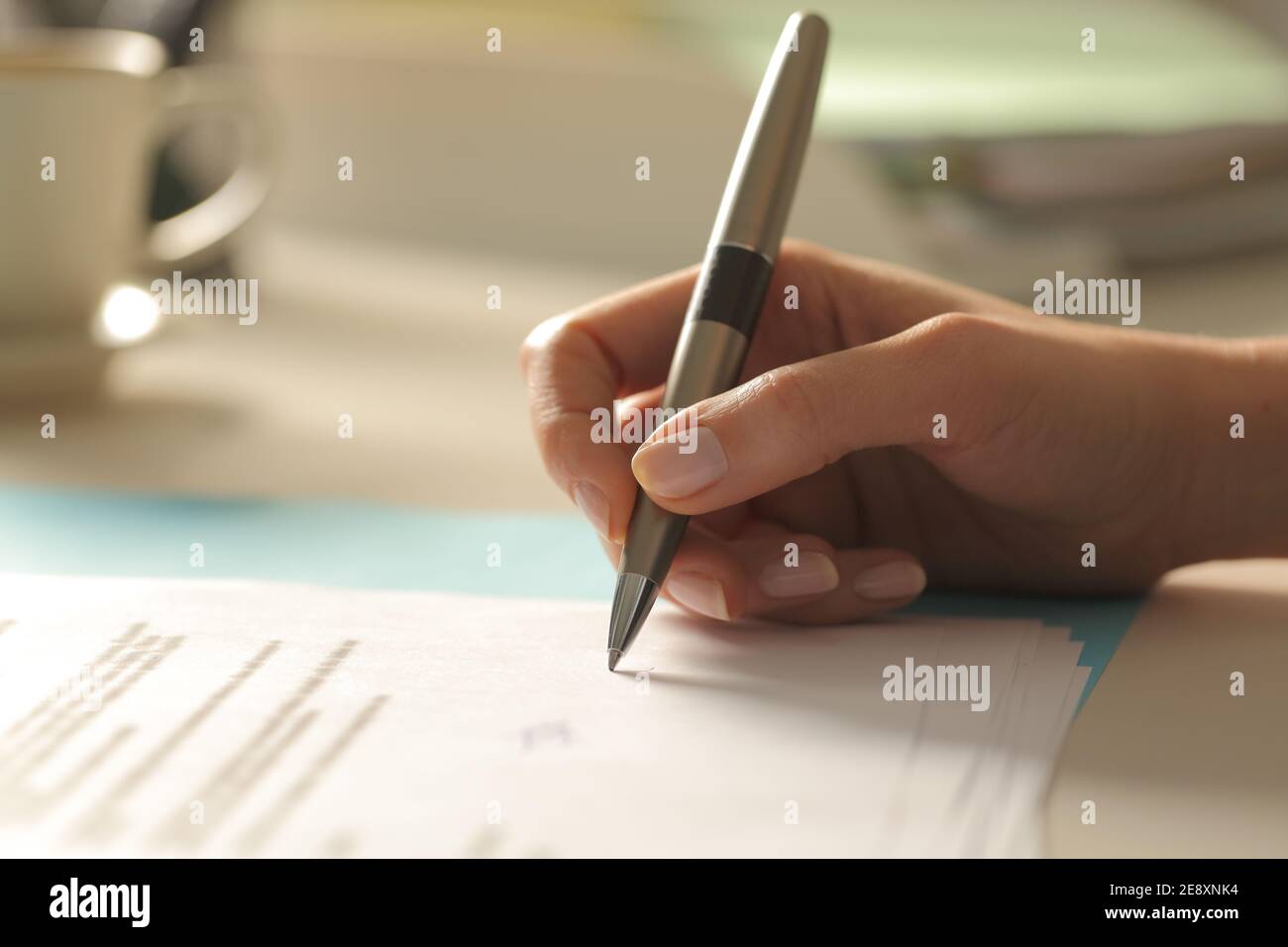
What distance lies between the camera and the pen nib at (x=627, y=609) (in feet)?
1.40

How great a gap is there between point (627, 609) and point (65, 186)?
0.49 m

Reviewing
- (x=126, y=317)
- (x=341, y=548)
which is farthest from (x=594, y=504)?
(x=126, y=317)

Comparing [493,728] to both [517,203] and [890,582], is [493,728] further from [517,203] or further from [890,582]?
[517,203]

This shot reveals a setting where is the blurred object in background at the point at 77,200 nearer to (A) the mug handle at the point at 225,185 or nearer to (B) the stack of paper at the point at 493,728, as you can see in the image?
(A) the mug handle at the point at 225,185

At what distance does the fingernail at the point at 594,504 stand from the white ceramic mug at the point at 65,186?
0.40 m

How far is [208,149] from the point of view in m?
0.98

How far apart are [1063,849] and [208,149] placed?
85 cm

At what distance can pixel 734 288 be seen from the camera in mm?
465

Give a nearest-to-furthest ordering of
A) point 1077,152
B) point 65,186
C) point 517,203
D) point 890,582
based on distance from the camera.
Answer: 1. point 890,582
2. point 65,186
3. point 1077,152
4. point 517,203

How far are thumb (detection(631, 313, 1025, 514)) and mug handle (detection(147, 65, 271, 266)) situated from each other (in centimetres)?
56

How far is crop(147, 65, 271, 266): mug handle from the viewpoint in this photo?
86 centimetres

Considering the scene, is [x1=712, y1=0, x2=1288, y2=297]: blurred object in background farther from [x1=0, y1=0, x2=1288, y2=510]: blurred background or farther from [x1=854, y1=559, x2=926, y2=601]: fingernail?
[x1=854, y1=559, x2=926, y2=601]: fingernail

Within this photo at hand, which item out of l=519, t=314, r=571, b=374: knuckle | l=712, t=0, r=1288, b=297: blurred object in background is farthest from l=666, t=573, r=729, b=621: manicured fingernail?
l=712, t=0, r=1288, b=297: blurred object in background
